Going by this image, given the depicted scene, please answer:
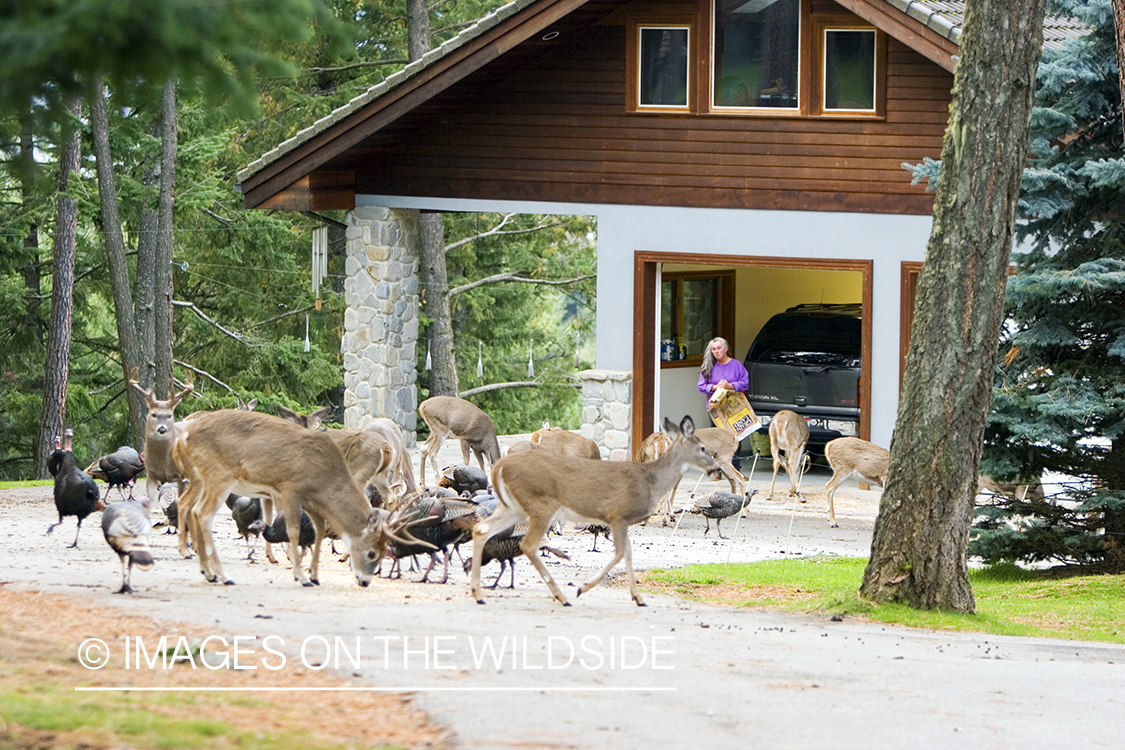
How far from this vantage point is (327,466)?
10938mm

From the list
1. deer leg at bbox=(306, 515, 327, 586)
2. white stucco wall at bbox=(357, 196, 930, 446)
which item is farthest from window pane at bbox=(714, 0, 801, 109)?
deer leg at bbox=(306, 515, 327, 586)

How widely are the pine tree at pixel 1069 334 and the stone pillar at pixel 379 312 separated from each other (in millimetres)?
10190

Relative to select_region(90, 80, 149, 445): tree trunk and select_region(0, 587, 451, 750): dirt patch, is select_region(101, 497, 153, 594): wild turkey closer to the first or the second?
select_region(0, 587, 451, 750): dirt patch

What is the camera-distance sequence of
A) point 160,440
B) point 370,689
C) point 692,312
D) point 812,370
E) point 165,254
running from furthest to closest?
point 165,254
point 692,312
point 812,370
point 160,440
point 370,689

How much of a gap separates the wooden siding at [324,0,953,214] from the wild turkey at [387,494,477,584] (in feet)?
Answer: 28.7

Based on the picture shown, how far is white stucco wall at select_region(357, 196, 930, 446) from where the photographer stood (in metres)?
18.9

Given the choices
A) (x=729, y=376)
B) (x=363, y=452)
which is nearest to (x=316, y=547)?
(x=363, y=452)

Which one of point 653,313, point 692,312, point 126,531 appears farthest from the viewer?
point 692,312

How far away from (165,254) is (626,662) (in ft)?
67.6

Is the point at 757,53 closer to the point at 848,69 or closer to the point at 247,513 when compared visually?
the point at 848,69

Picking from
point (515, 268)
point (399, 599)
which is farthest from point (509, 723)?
point (515, 268)

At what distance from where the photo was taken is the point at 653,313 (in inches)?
799

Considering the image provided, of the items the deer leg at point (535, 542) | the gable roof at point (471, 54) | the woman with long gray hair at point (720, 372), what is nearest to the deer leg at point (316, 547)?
the deer leg at point (535, 542)

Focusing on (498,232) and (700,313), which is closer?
(700,313)
